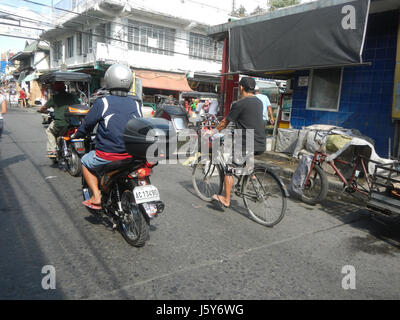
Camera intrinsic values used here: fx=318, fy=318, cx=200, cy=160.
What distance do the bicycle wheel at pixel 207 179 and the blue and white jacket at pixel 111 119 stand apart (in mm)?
1904

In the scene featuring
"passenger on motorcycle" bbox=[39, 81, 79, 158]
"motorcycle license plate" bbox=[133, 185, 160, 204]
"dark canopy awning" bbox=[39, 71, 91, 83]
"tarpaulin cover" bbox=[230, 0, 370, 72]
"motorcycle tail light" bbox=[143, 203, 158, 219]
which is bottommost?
"motorcycle tail light" bbox=[143, 203, 158, 219]

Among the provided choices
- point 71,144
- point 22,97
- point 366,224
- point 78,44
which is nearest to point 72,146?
point 71,144

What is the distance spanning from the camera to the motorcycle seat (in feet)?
11.3

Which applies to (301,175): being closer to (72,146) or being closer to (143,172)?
(143,172)

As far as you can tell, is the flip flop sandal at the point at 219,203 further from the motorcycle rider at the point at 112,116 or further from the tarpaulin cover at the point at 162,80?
the tarpaulin cover at the point at 162,80

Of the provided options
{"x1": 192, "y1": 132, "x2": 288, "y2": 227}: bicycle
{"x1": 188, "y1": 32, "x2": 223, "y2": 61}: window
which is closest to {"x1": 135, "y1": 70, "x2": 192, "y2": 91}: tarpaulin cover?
{"x1": 188, "y1": 32, "x2": 223, "y2": 61}: window

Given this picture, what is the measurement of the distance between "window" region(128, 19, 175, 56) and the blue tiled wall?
15.3 meters

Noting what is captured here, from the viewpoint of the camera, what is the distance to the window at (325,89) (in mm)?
8469

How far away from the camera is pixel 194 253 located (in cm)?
350

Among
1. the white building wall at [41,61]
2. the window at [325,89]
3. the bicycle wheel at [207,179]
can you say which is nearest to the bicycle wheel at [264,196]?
the bicycle wheel at [207,179]

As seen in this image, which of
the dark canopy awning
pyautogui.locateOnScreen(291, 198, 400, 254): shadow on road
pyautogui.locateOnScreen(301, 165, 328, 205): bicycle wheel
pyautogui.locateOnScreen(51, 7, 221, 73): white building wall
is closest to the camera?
pyautogui.locateOnScreen(291, 198, 400, 254): shadow on road

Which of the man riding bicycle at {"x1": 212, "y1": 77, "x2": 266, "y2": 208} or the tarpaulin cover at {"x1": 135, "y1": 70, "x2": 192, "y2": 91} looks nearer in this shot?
the man riding bicycle at {"x1": 212, "y1": 77, "x2": 266, "y2": 208}

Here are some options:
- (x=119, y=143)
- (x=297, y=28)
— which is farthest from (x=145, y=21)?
(x=119, y=143)

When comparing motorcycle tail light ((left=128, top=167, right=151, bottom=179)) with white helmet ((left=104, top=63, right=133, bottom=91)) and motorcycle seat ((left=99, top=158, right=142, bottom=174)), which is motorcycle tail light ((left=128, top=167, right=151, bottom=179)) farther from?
white helmet ((left=104, top=63, right=133, bottom=91))
